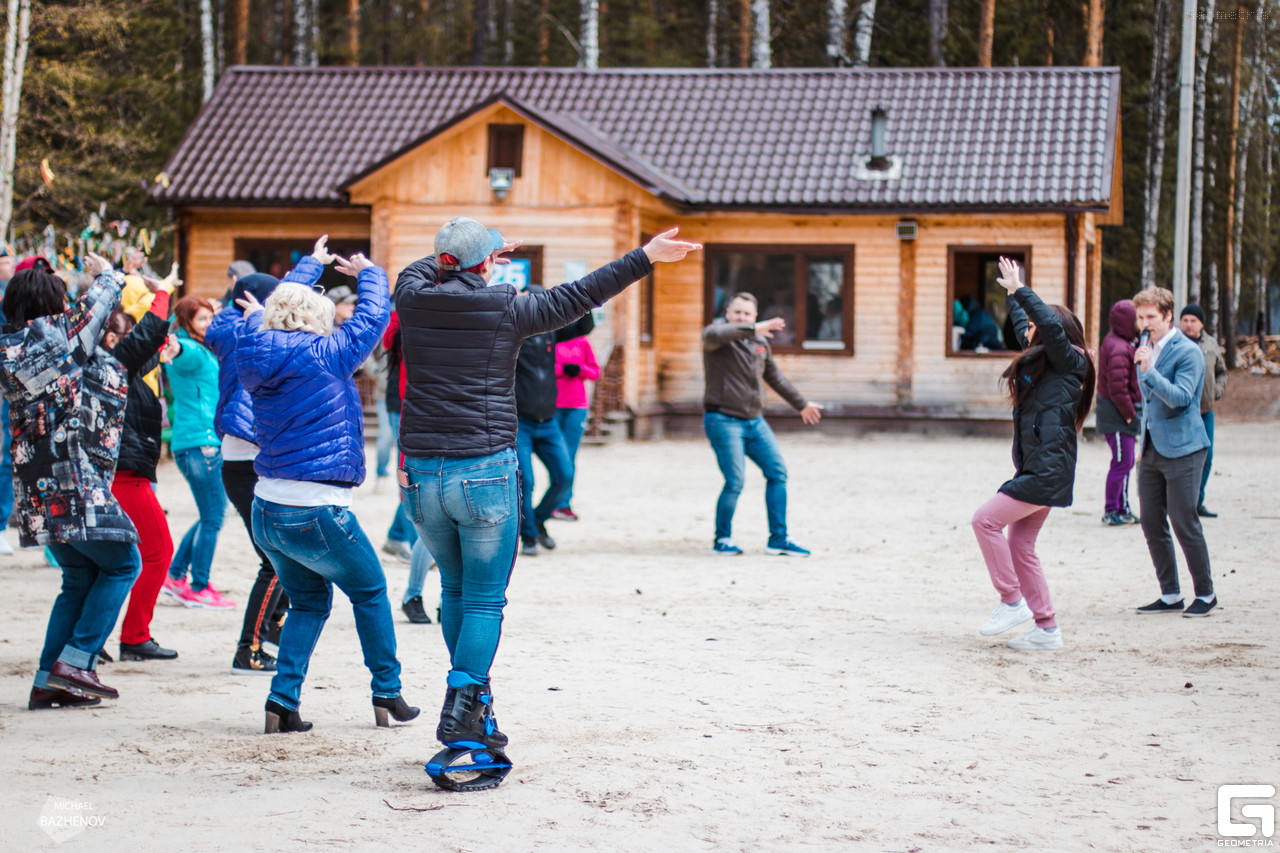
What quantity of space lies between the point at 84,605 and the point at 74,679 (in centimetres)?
31

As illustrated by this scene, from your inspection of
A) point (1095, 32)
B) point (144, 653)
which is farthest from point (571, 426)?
point (1095, 32)

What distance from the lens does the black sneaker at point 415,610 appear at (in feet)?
27.4

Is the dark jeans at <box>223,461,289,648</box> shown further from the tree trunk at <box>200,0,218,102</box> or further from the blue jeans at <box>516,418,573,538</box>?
the tree trunk at <box>200,0,218,102</box>

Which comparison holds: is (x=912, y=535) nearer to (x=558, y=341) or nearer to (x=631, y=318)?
(x=558, y=341)

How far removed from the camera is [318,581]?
6.03 metres

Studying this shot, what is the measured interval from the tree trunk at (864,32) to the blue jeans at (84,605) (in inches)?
1138

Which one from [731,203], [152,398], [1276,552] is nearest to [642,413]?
[731,203]

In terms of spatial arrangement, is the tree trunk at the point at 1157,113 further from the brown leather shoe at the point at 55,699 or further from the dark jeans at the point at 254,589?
the brown leather shoe at the point at 55,699

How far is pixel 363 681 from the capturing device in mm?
6922

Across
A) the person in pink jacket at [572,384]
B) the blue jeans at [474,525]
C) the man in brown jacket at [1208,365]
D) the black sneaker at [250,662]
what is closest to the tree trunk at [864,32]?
the man in brown jacket at [1208,365]

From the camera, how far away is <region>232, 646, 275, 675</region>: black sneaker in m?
7.09

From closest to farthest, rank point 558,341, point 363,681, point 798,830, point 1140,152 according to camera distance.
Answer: point 798,830
point 363,681
point 558,341
point 1140,152

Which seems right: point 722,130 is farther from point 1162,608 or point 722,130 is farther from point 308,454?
point 308,454

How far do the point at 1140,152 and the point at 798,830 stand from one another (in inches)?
1253
